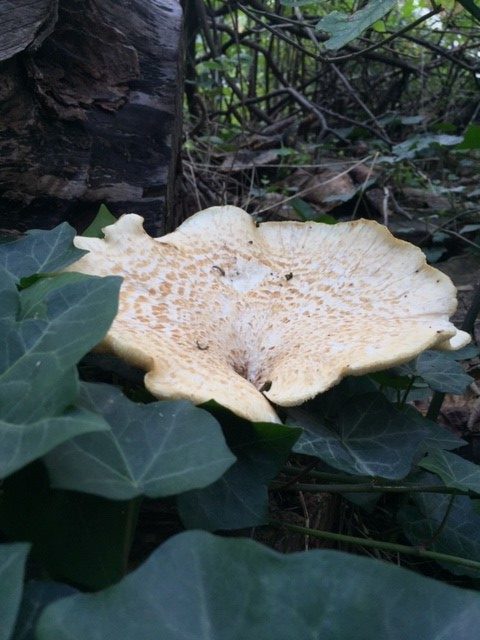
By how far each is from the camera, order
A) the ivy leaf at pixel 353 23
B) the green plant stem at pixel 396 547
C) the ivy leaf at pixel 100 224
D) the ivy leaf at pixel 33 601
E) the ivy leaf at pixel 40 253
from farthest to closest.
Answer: the ivy leaf at pixel 100 224 < the ivy leaf at pixel 353 23 < the ivy leaf at pixel 40 253 < the green plant stem at pixel 396 547 < the ivy leaf at pixel 33 601

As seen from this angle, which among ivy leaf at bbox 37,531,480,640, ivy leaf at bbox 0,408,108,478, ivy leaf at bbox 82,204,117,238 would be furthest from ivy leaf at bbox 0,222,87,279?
ivy leaf at bbox 37,531,480,640

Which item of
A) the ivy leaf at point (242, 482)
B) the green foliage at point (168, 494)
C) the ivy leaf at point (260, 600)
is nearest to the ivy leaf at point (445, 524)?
the green foliage at point (168, 494)

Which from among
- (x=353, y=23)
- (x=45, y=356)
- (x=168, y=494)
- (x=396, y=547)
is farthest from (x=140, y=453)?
(x=353, y=23)

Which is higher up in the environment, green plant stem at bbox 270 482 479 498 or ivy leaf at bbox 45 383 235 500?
ivy leaf at bbox 45 383 235 500

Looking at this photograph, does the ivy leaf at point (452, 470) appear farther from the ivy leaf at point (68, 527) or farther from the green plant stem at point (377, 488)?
the ivy leaf at point (68, 527)

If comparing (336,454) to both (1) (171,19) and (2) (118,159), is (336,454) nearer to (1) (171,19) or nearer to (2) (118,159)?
(2) (118,159)

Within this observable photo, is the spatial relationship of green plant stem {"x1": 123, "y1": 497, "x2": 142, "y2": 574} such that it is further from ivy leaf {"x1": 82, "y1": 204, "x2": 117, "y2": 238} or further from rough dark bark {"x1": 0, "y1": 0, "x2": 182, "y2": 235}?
rough dark bark {"x1": 0, "y1": 0, "x2": 182, "y2": 235}
